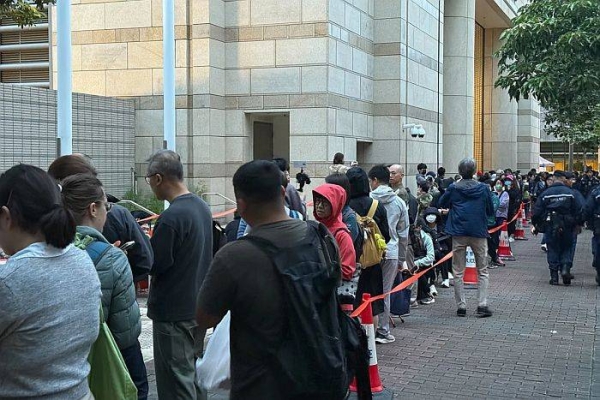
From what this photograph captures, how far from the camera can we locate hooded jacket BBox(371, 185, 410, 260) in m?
8.72

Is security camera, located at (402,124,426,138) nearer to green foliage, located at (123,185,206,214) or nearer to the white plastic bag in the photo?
green foliage, located at (123,185,206,214)

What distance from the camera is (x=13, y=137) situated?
15.7 metres

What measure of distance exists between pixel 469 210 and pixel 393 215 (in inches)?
62.9

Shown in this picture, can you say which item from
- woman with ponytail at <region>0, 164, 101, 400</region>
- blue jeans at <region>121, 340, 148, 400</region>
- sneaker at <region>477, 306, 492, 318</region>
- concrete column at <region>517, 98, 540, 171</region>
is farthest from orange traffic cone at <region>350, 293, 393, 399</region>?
concrete column at <region>517, 98, 540, 171</region>

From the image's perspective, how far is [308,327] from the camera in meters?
3.18

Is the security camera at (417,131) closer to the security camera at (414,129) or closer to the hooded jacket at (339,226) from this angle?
the security camera at (414,129)

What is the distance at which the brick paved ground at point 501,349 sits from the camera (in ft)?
23.3

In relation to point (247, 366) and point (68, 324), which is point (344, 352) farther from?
point (68, 324)

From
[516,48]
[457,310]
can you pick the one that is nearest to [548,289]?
[457,310]

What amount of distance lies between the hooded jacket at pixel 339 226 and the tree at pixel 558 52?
32.6 feet

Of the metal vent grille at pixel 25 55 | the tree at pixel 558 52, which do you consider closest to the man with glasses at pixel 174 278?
the tree at pixel 558 52

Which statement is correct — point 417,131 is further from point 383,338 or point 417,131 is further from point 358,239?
point 358,239

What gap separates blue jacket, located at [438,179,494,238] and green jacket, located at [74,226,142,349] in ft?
21.7

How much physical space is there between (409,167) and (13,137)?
1272cm
